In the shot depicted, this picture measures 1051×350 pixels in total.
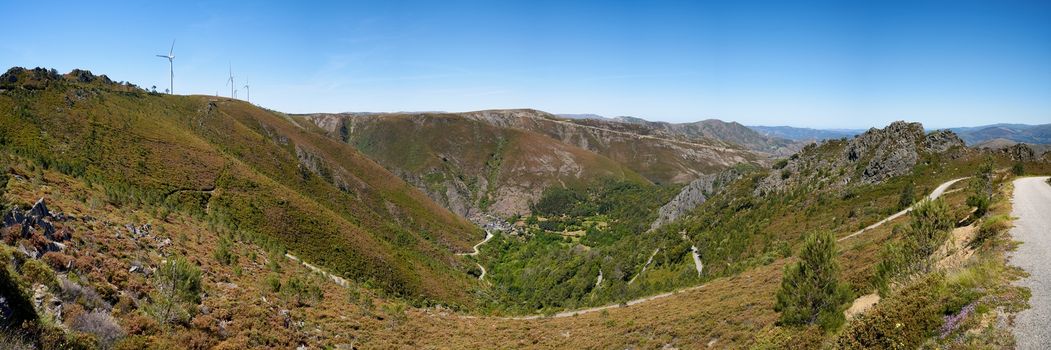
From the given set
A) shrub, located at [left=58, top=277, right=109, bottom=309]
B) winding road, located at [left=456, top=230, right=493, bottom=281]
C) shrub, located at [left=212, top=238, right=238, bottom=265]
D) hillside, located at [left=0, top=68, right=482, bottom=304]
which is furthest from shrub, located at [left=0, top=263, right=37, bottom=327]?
winding road, located at [left=456, top=230, right=493, bottom=281]

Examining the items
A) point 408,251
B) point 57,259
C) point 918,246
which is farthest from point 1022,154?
point 408,251

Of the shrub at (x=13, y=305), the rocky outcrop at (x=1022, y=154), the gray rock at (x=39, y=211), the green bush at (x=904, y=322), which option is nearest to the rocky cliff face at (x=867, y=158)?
the rocky outcrop at (x=1022, y=154)

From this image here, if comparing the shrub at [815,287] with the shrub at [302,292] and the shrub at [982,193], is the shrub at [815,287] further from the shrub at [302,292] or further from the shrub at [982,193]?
the shrub at [302,292]

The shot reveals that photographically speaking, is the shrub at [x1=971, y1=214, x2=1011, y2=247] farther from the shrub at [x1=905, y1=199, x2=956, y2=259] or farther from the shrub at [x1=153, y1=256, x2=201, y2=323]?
the shrub at [x1=153, y1=256, x2=201, y2=323]

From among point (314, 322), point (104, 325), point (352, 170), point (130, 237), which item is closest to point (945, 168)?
point (314, 322)

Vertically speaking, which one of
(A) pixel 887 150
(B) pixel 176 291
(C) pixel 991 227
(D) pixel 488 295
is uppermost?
(A) pixel 887 150

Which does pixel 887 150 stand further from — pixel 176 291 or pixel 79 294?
pixel 79 294
